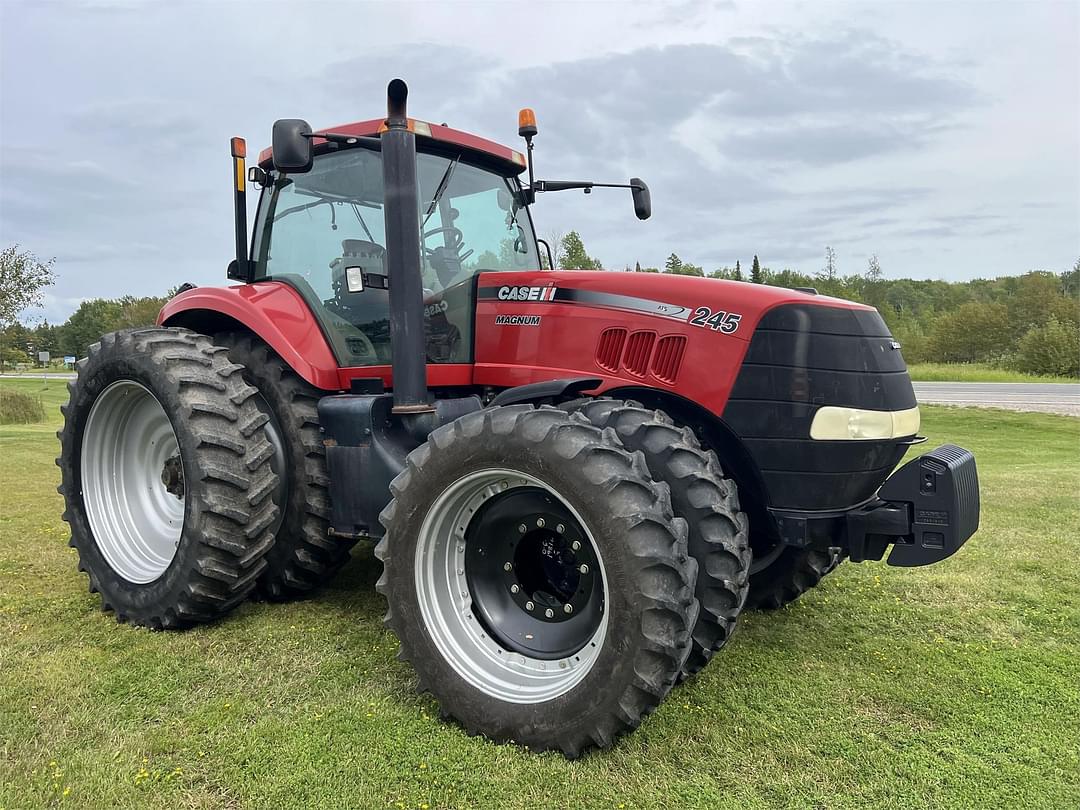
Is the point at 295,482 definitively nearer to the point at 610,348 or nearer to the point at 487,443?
the point at 487,443

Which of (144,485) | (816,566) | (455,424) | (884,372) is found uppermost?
(884,372)

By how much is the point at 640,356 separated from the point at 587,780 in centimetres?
169

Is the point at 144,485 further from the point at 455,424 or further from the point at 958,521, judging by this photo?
the point at 958,521

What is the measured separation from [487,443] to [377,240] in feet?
5.39

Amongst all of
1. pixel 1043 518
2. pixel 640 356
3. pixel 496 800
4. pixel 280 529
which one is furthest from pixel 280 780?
pixel 1043 518

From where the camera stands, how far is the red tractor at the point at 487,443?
9.04ft

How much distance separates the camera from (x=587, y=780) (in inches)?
98.4

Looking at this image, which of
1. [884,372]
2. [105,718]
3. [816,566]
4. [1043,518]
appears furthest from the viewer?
[1043,518]

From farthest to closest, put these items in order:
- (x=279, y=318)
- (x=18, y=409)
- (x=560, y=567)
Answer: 1. (x=18, y=409)
2. (x=279, y=318)
3. (x=560, y=567)

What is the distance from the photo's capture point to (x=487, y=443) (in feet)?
9.31

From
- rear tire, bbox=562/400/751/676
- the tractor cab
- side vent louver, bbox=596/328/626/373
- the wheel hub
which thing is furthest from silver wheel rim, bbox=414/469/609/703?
the wheel hub

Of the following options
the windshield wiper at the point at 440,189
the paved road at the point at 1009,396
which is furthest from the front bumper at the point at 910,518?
the paved road at the point at 1009,396

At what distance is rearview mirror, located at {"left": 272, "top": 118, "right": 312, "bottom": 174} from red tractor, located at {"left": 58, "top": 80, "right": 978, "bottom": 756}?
0.02 meters

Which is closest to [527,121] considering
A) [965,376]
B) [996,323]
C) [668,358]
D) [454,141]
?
[454,141]
